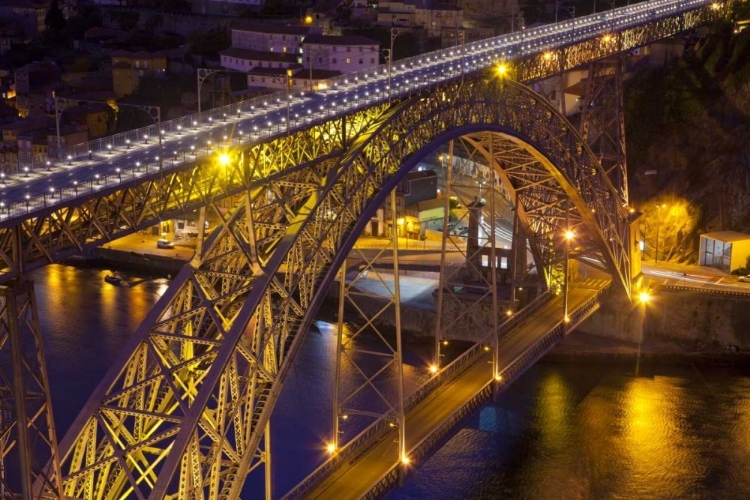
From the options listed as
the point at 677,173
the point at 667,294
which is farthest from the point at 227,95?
the point at 667,294

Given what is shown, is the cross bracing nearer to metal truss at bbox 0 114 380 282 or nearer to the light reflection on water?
metal truss at bbox 0 114 380 282

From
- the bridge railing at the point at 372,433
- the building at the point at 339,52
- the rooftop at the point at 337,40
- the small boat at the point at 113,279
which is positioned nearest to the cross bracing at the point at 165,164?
the bridge railing at the point at 372,433

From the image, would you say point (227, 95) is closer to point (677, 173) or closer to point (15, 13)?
point (677, 173)

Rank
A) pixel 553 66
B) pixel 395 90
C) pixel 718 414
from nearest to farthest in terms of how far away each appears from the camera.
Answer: pixel 395 90
pixel 718 414
pixel 553 66

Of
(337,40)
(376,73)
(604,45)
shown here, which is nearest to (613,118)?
(604,45)

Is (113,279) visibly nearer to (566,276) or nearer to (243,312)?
(566,276)

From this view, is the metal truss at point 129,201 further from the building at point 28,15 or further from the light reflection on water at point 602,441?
the building at point 28,15

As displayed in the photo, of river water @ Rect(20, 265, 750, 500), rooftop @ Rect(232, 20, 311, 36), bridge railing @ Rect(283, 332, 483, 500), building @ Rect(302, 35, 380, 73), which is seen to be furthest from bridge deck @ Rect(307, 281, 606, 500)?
rooftop @ Rect(232, 20, 311, 36)

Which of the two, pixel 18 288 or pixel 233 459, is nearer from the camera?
pixel 18 288
